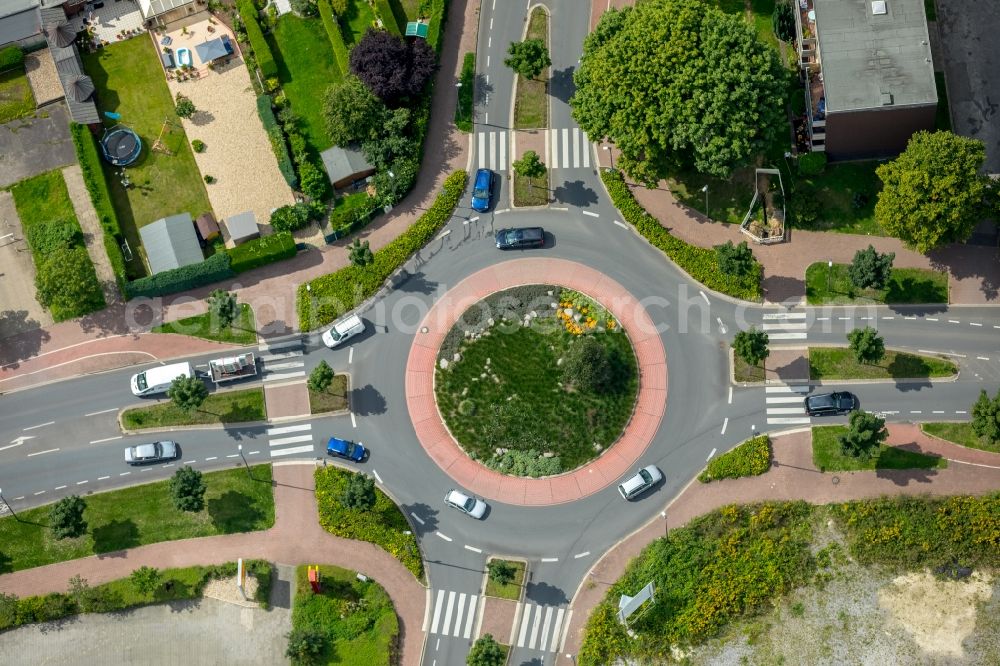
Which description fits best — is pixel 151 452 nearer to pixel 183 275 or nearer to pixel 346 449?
pixel 183 275

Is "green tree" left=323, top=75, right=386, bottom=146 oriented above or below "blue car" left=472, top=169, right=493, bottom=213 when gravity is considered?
above

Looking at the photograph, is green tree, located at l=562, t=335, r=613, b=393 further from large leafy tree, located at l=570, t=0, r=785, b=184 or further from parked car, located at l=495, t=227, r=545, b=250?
large leafy tree, located at l=570, t=0, r=785, b=184

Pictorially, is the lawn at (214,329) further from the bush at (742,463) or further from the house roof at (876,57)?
the house roof at (876,57)

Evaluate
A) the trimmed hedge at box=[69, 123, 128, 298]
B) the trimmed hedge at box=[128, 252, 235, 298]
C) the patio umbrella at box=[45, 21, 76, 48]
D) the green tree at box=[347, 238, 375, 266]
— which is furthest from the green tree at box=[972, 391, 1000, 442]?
the patio umbrella at box=[45, 21, 76, 48]

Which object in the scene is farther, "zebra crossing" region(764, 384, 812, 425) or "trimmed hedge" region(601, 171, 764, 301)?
"trimmed hedge" region(601, 171, 764, 301)

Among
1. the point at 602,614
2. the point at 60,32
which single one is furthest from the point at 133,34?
the point at 602,614
